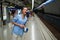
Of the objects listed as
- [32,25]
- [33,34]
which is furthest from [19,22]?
[32,25]

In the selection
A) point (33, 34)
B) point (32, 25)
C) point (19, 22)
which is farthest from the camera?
point (32, 25)

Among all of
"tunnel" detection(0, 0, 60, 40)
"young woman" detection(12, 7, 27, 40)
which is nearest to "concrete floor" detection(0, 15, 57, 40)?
"tunnel" detection(0, 0, 60, 40)

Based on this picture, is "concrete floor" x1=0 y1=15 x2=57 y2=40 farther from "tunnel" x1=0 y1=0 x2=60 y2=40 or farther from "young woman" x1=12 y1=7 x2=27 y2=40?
"young woman" x1=12 y1=7 x2=27 y2=40

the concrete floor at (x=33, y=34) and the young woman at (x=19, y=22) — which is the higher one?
the young woman at (x=19, y=22)

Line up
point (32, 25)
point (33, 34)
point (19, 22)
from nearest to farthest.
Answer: point (19, 22) < point (33, 34) < point (32, 25)

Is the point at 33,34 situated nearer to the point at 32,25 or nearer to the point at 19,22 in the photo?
the point at 19,22

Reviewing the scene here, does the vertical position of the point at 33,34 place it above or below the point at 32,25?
above

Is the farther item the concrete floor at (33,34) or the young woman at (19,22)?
the concrete floor at (33,34)

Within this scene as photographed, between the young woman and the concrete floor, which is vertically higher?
the young woman

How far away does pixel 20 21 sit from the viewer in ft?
17.7

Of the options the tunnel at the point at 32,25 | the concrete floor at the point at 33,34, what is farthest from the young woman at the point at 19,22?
the concrete floor at the point at 33,34

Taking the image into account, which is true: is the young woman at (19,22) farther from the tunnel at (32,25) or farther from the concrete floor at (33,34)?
the concrete floor at (33,34)

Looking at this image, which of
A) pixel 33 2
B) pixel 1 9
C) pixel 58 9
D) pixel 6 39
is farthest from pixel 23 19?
pixel 33 2

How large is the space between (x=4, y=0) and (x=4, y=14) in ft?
3.83
